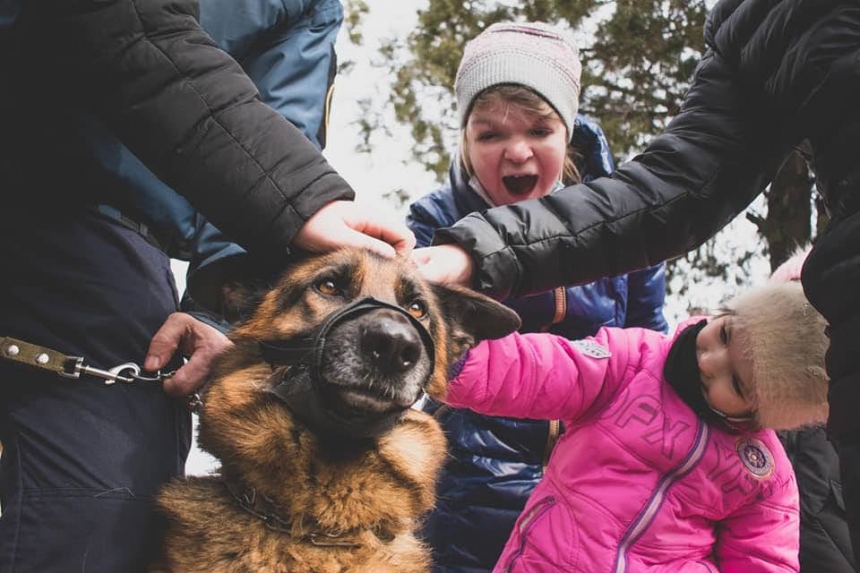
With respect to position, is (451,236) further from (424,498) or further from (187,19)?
(187,19)

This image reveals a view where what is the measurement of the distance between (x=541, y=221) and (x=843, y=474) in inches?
47.0

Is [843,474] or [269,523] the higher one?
[843,474]

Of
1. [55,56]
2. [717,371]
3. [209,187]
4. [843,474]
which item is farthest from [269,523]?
[717,371]

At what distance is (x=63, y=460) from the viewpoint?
5.31ft

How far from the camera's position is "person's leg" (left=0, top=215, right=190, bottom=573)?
1.60 m

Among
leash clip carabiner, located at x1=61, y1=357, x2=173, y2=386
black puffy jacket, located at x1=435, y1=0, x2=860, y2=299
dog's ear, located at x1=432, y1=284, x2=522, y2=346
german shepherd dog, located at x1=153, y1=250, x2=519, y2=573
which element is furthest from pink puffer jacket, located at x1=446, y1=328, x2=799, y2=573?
leash clip carabiner, located at x1=61, y1=357, x2=173, y2=386

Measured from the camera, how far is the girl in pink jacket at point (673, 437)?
7.75ft

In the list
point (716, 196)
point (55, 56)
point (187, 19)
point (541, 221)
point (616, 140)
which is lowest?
point (616, 140)

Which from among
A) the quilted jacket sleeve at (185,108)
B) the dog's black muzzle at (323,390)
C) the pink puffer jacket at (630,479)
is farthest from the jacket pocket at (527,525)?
the quilted jacket sleeve at (185,108)

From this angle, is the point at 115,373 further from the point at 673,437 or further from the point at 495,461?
the point at 673,437

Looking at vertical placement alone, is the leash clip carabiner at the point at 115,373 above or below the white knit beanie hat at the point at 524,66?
below

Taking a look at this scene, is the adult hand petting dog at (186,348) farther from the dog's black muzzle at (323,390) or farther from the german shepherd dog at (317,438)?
the dog's black muzzle at (323,390)

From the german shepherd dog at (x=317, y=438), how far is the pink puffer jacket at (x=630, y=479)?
49 cm

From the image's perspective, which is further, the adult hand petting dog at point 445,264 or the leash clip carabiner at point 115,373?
the adult hand petting dog at point 445,264
